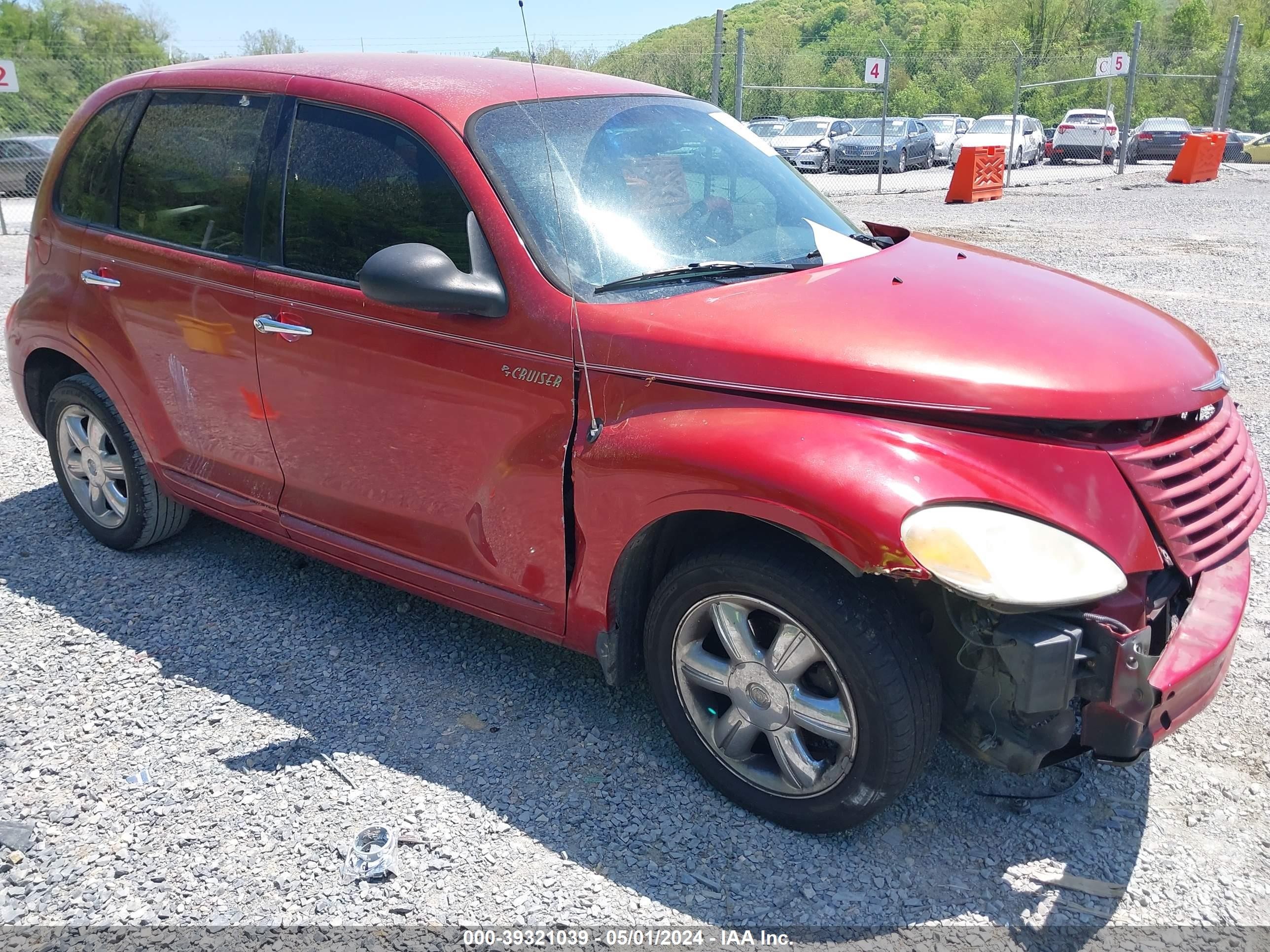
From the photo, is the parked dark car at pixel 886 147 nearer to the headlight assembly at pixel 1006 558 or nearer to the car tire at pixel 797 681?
the car tire at pixel 797 681

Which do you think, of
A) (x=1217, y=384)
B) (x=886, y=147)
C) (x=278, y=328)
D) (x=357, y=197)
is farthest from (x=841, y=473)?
(x=886, y=147)

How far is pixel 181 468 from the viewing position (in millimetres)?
4004

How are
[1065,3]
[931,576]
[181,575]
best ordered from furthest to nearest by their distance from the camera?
[1065,3] < [181,575] < [931,576]

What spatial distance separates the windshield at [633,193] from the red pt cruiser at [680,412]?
1 centimetres

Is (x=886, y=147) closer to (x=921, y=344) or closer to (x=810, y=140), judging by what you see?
(x=810, y=140)

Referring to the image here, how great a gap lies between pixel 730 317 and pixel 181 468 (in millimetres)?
2422

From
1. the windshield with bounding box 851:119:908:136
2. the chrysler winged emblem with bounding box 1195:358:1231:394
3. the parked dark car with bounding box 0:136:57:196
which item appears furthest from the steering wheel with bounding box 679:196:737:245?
the windshield with bounding box 851:119:908:136

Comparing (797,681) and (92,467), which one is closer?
(797,681)

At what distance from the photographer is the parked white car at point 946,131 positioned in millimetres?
25469

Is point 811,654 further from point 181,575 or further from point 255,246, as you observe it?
point 181,575

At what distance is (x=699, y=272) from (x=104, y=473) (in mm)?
2891

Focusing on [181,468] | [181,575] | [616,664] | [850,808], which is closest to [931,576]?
[850,808]

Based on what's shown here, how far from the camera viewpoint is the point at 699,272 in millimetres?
3018

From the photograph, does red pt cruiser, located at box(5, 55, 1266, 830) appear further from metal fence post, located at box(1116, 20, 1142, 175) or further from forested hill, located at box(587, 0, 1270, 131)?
metal fence post, located at box(1116, 20, 1142, 175)
